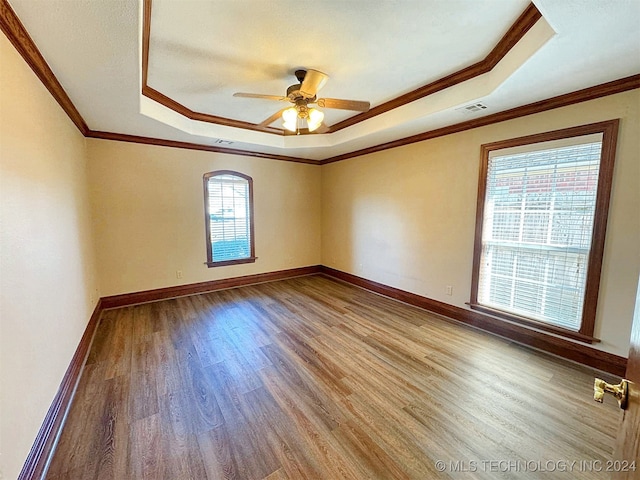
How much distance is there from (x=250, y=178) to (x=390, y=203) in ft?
8.21

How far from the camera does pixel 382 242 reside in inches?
174

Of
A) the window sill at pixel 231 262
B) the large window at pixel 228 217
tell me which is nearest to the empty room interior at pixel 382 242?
the large window at pixel 228 217

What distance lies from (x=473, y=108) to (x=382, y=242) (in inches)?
88.7

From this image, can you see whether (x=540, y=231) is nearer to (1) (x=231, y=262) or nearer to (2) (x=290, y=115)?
(2) (x=290, y=115)

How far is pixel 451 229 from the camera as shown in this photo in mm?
3457

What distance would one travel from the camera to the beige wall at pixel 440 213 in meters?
2.23

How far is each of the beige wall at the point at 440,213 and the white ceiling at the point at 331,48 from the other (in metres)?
0.38

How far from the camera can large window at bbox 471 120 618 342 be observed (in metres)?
2.38

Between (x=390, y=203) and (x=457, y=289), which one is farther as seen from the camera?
(x=390, y=203)

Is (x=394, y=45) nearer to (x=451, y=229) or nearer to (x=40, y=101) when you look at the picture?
(x=451, y=229)

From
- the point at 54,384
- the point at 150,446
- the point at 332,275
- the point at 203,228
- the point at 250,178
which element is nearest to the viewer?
the point at 150,446

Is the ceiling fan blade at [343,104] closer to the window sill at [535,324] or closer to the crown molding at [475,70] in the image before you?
the crown molding at [475,70]

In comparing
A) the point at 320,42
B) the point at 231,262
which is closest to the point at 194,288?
the point at 231,262

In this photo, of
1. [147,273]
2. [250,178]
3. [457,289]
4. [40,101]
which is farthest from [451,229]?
[147,273]
